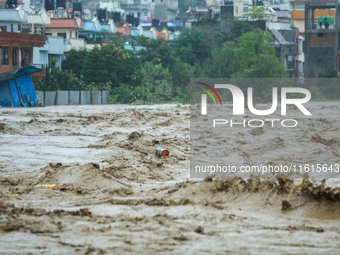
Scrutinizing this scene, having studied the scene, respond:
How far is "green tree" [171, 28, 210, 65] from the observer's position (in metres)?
64.9

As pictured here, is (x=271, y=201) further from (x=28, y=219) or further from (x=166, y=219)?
(x=28, y=219)

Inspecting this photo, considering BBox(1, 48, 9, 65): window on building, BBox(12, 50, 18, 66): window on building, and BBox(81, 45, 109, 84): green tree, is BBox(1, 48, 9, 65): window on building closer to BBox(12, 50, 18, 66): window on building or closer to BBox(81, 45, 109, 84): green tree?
BBox(12, 50, 18, 66): window on building

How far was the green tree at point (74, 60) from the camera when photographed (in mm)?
48469

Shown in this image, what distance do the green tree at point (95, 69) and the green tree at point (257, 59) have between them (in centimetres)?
1183

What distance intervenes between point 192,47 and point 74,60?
20937 mm

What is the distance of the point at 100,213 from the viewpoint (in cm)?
638

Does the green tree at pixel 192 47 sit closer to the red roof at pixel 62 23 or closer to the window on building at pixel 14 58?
the red roof at pixel 62 23

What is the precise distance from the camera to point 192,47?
6600 cm

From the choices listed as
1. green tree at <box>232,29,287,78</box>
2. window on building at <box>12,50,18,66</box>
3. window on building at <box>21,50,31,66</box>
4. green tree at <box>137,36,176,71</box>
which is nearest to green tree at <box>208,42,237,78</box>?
green tree at <box>232,29,287,78</box>

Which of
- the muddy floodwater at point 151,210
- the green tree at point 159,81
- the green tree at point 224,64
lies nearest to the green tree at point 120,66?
the green tree at point 159,81

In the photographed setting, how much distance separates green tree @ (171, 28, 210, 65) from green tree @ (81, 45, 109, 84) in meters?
20.5

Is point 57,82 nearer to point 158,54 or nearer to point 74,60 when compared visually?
point 74,60


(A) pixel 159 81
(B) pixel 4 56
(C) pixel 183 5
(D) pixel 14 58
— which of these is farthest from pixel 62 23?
(C) pixel 183 5

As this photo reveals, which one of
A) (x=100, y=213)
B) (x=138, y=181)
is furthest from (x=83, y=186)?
(x=100, y=213)
